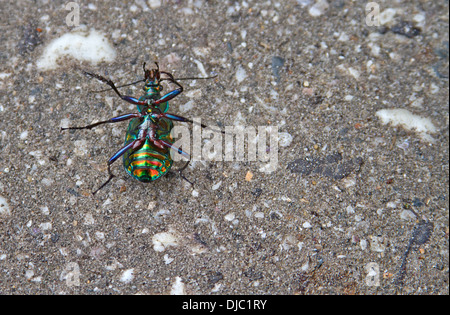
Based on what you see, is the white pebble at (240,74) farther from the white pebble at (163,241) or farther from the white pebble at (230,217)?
the white pebble at (163,241)

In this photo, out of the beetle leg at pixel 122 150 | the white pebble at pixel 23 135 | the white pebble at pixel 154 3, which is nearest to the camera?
the beetle leg at pixel 122 150

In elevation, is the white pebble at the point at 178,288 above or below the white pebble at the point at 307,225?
below

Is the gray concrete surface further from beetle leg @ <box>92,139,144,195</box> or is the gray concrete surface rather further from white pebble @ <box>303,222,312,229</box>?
beetle leg @ <box>92,139,144,195</box>

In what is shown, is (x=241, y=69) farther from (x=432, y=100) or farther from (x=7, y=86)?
(x=7, y=86)

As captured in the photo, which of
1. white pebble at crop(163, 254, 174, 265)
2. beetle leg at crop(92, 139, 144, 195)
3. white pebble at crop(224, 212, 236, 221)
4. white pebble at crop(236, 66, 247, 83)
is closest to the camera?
beetle leg at crop(92, 139, 144, 195)

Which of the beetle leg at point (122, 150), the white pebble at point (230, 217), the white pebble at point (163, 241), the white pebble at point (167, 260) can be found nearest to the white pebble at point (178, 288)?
the white pebble at point (167, 260)

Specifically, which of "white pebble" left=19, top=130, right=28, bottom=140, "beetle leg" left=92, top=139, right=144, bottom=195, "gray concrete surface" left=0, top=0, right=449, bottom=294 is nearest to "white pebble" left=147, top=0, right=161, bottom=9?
"gray concrete surface" left=0, top=0, right=449, bottom=294

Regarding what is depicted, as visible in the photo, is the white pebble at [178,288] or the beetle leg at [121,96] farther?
the beetle leg at [121,96]
